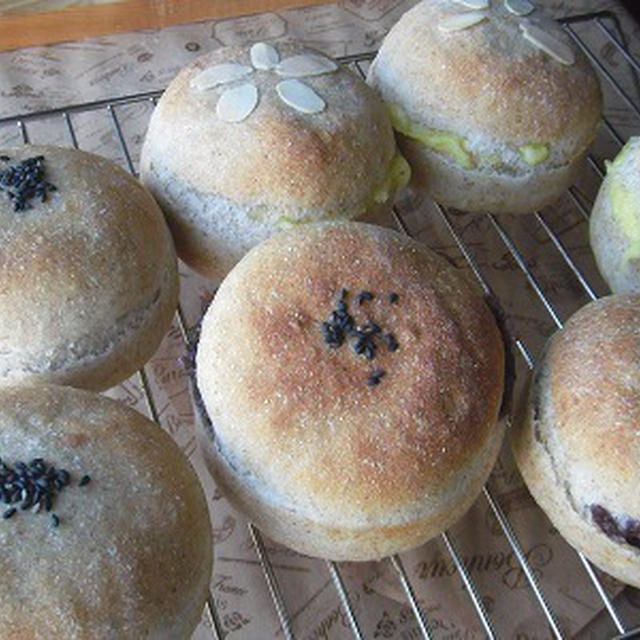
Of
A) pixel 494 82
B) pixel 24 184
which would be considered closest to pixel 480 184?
pixel 494 82

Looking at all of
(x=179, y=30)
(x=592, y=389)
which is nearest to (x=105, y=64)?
(x=179, y=30)

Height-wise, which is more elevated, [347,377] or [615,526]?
[347,377]

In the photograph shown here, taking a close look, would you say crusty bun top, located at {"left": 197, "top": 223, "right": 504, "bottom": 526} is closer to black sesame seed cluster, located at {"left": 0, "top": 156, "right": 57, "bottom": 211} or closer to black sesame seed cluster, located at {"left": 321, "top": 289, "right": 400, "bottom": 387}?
black sesame seed cluster, located at {"left": 321, "top": 289, "right": 400, "bottom": 387}

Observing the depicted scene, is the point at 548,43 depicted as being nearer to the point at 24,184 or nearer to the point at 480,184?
the point at 480,184

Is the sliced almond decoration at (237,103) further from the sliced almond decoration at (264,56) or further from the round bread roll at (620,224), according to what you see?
the round bread roll at (620,224)

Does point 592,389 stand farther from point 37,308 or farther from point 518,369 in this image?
point 37,308

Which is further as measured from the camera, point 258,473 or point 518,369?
point 518,369

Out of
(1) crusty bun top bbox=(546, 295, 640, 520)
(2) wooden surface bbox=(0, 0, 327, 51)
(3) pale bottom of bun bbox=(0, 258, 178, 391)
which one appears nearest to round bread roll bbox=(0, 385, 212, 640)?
(3) pale bottom of bun bbox=(0, 258, 178, 391)
